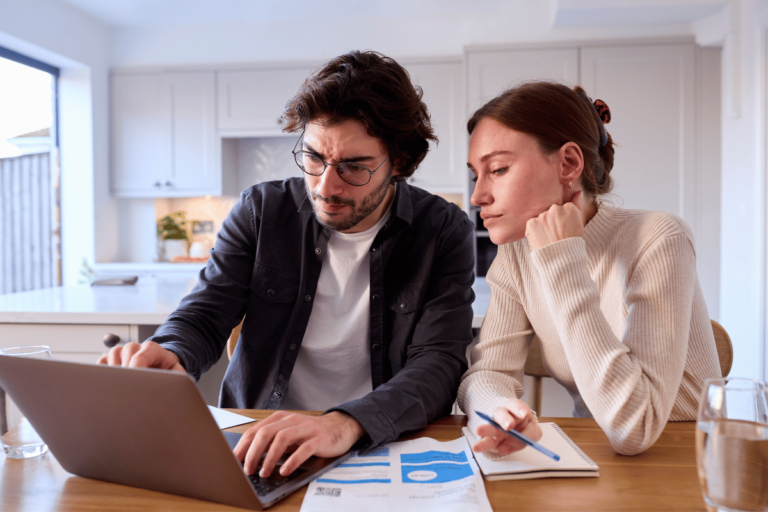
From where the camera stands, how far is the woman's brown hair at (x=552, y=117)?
1.06 metres

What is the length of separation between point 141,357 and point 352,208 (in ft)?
1.79

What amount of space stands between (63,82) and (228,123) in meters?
1.34

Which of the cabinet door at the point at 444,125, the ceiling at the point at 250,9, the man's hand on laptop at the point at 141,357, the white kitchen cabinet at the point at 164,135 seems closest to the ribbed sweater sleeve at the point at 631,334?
the man's hand on laptop at the point at 141,357

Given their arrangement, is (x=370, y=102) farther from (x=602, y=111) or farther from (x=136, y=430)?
(x=136, y=430)

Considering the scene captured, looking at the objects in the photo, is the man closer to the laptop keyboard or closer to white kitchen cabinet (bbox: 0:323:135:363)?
the laptop keyboard

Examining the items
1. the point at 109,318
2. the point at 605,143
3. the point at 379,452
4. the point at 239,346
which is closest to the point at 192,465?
the point at 379,452

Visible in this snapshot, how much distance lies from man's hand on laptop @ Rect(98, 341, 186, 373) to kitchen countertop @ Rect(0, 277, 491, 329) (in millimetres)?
788

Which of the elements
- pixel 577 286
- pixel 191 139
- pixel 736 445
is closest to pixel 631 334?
pixel 577 286

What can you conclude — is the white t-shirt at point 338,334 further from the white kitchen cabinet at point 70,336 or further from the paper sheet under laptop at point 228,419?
the white kitchen cabinet at point 70,336

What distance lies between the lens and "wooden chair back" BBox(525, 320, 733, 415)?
1241 millimetres

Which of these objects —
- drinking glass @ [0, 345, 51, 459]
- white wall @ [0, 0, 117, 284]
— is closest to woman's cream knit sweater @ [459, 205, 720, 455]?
drinking glass @ [0, 345, 51, 459]

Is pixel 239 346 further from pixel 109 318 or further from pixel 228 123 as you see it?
pixel 228 123

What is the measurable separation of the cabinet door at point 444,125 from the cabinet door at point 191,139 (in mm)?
1615

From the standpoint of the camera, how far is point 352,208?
4.17ft
